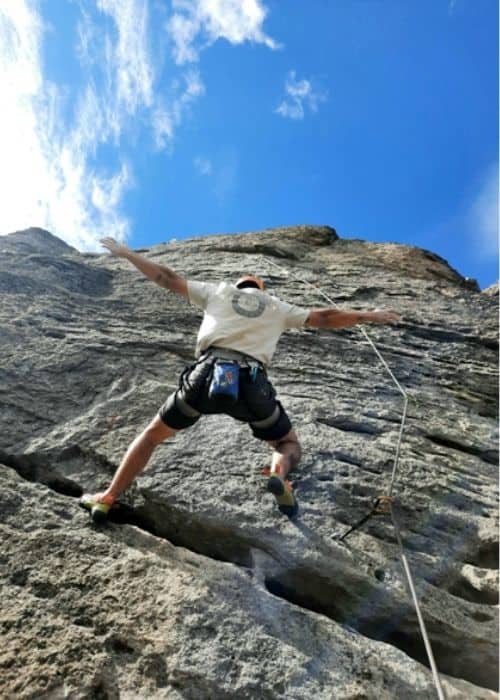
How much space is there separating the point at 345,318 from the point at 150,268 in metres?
1.91

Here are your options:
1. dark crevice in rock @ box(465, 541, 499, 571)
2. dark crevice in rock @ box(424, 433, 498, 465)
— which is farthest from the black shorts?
dark crevice in rock @ box(424, 433, 498, 465)

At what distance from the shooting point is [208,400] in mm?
4652

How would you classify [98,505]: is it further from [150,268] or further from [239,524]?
[150,268]

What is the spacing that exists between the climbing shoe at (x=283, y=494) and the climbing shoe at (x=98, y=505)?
1.43 metres

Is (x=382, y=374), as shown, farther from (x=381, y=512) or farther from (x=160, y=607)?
(x=160, y=607)

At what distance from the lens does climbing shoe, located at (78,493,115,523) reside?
4.84 meters

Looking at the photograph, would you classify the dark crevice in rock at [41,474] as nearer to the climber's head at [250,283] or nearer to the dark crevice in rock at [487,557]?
the climber's head at [250,283]

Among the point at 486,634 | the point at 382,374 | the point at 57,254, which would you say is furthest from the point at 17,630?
the point at 57,254

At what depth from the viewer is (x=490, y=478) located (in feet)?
19.9

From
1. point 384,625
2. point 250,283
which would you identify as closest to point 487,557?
point 384,625

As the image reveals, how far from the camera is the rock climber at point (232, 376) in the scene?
185 inches

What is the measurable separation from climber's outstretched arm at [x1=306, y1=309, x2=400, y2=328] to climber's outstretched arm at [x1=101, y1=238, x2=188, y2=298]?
1.30 meters

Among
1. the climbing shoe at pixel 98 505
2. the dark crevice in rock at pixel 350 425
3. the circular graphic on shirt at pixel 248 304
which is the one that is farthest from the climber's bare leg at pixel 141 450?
the dark crevice in rock at pixel 350 425

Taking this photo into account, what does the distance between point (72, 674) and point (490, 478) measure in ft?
15.1
